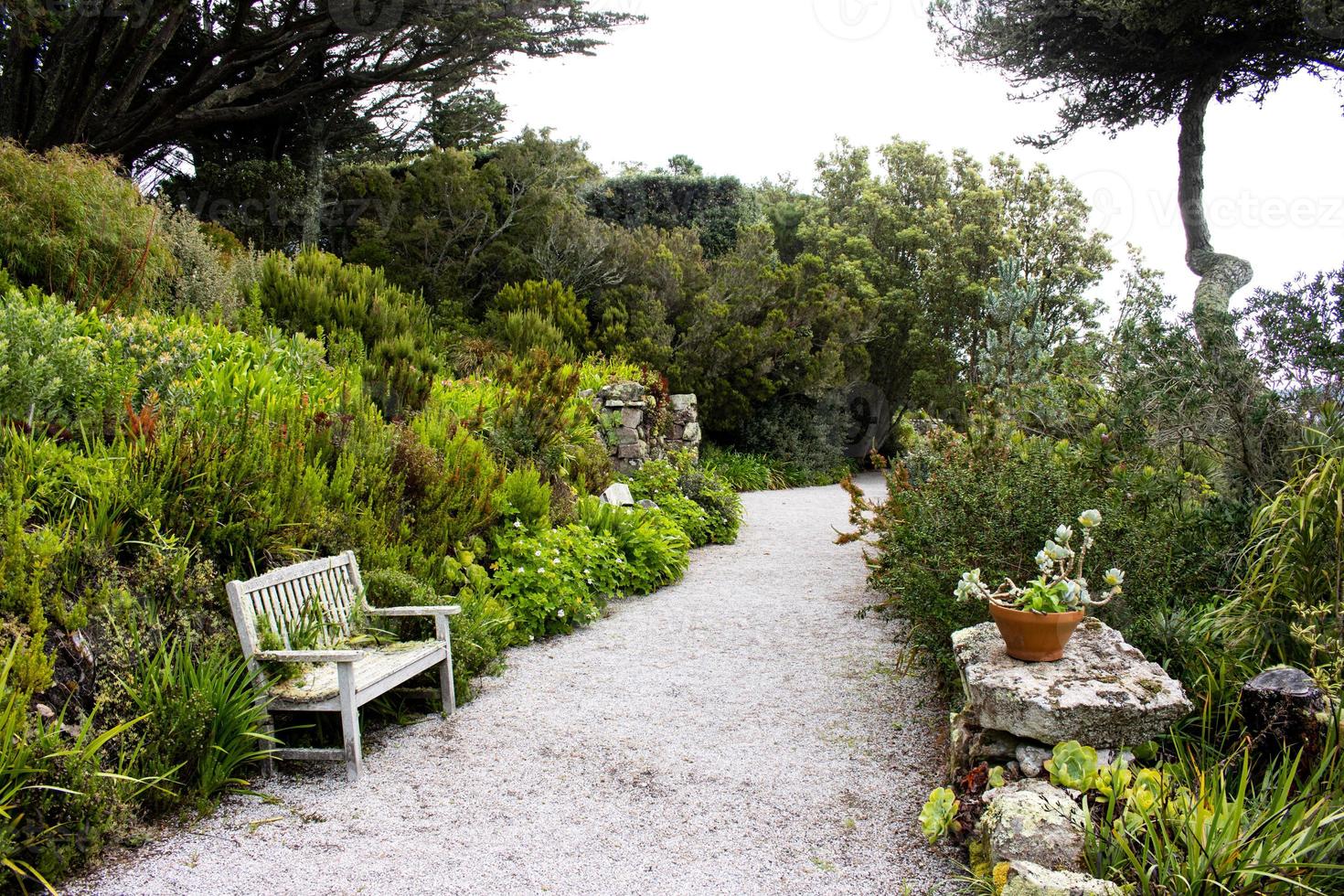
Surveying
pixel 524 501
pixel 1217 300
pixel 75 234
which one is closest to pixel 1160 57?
pixel 1217 300

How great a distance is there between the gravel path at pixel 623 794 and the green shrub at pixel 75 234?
4754 millimetres

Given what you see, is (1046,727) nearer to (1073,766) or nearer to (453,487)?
(1073,766)

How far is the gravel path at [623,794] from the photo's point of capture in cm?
288

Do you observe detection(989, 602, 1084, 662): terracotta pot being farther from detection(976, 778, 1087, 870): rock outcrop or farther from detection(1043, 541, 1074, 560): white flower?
detection(976, 778, 1087, 870): rock outcrop

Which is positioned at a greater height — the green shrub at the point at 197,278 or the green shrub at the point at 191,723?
the green shrub at the point at 197,278

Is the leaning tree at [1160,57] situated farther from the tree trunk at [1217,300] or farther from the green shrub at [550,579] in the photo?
the green shrub at [550,579]

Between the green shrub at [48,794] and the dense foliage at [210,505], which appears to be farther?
the dense foliage at [210,505]

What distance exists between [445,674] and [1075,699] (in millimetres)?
2929

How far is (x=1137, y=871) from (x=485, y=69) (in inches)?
621

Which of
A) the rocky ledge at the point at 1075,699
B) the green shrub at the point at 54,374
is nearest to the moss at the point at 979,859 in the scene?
the rocky ledge at the point at 1075,699

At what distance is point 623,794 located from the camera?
3531 millimetres

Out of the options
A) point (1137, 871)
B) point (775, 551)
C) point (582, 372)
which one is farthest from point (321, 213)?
point (1137, 871)

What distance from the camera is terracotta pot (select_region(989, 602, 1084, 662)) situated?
132 inches

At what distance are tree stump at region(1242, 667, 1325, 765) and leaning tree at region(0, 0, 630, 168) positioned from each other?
13745 millimetres
